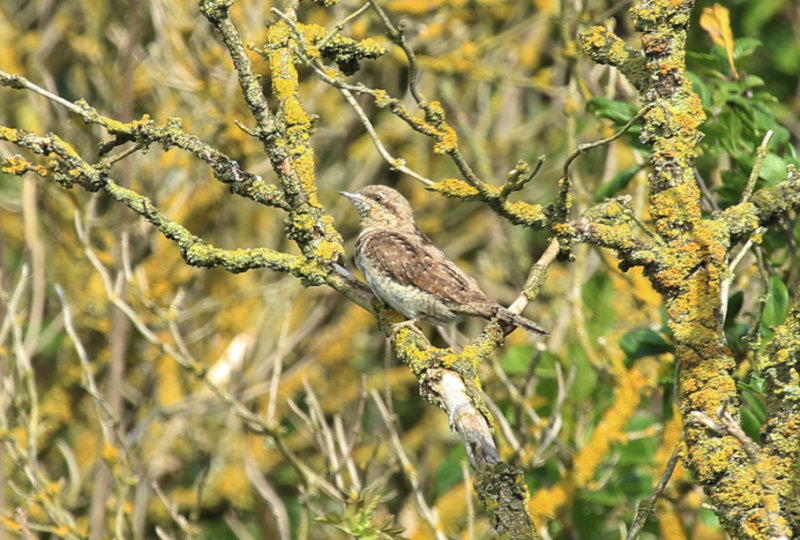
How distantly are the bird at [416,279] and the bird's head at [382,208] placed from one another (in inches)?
1.1

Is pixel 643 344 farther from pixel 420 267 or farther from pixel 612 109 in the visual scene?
pixel 420 267

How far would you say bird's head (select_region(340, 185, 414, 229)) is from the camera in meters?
5.00

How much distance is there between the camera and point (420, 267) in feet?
14.3

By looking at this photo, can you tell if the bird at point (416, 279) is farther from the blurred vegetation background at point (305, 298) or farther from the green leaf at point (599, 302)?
the green leaf at point (599, 302)

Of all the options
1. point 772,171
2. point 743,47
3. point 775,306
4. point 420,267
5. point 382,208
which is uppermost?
point 382,208

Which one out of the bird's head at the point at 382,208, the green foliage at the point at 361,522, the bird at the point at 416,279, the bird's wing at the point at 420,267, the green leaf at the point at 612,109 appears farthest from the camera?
the bird's head at the point at 382,208

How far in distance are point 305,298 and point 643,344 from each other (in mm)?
4038

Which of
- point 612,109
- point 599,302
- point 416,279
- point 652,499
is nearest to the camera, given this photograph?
point 652,499

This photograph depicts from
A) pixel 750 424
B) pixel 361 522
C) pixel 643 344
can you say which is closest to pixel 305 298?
pixel 643 344

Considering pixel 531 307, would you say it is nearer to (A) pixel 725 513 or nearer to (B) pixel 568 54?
(B) pixel 568 54

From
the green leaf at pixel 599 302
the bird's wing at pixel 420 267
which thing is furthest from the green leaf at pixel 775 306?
the green leaf at pixel 599 302

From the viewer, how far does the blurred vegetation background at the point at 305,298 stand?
4352 millimetres

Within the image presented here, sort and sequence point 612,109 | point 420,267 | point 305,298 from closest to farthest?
point 612,109 < point 420,267 < point 305,298

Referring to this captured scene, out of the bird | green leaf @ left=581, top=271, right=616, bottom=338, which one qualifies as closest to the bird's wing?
the bird
